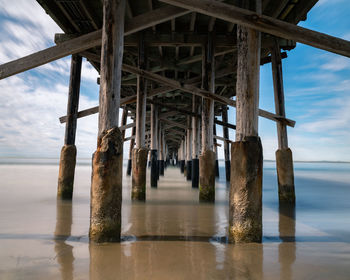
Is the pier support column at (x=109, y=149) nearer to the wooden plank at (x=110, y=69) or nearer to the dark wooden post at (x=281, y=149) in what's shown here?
the wooden plank at (x=110, y=69)

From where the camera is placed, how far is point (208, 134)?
5.84 metres

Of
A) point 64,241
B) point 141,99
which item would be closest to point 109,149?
point 64,241

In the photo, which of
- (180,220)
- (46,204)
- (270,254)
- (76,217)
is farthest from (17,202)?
(270,254)

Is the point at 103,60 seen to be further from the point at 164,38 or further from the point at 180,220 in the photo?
the point at 164,38

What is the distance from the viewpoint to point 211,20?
5.77m

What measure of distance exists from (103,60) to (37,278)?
232cm

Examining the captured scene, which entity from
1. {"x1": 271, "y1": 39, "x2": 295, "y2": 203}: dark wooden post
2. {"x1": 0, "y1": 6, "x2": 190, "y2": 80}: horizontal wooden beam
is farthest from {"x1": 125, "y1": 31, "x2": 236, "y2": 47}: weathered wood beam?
{"x1": 0, "y1": 6, "x2": 190, "y2": 80}: horizontal wooden beam

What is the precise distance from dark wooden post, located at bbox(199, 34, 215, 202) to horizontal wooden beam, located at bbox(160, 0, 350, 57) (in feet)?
10.2

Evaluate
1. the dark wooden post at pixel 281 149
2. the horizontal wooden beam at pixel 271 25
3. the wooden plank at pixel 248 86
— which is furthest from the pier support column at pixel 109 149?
the dark wooden post at pixel 281 149

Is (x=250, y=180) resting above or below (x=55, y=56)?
below

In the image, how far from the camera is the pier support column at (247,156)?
2.83 m

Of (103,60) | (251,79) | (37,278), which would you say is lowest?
(37,278)

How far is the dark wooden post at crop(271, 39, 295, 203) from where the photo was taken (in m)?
5.75

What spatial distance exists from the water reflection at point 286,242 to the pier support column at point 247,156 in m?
0.32
